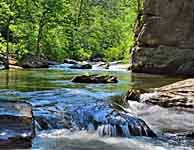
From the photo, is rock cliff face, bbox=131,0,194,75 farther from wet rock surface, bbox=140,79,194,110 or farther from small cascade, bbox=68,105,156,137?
small cascade, bbox=68,105,156,137

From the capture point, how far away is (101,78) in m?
19.7

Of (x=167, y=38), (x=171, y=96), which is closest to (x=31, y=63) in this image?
(x=167, y=38)

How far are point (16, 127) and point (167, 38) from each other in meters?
22.1

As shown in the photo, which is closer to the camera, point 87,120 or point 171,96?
point 87,120

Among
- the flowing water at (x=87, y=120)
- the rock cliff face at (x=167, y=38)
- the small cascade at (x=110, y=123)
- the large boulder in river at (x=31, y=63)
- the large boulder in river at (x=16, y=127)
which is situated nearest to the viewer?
the large boulder in river at (x=16, y=127)

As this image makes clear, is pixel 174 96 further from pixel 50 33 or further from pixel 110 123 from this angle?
pixel 50 33

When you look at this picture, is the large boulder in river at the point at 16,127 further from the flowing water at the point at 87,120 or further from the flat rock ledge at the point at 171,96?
the flat rock ledge at the point at 171,96

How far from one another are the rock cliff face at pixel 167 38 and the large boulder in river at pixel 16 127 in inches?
788

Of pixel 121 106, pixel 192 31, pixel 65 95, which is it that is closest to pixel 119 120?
pixel 121 106

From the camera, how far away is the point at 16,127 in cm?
750

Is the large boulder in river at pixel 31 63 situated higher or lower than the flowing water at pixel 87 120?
lower

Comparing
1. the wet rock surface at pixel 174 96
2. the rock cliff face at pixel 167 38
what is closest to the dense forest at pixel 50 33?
the rock cliff face at pixel 167 38

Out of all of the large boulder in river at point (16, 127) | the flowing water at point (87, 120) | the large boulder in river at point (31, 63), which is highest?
the large boulder in river at point (16, 127)

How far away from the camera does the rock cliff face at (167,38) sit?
27703 mm
